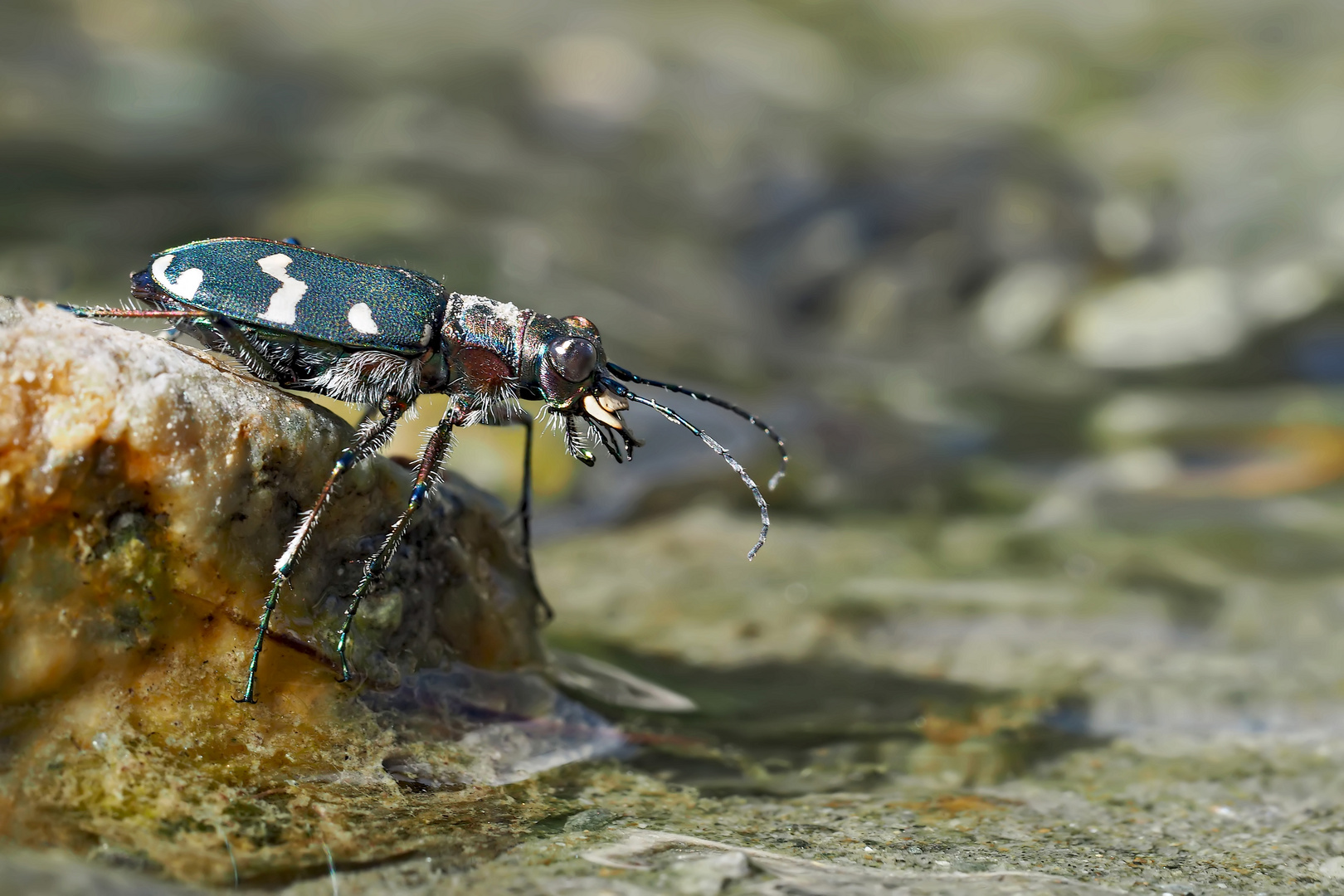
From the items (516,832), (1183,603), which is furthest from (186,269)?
(1183,603)

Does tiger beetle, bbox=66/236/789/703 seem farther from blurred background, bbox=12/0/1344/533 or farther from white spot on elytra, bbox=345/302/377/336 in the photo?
blurred background, bbox=12/0/1344/533

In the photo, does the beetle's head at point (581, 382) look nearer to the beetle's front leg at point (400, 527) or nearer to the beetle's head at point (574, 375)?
→ the beetle's head at point (574, 375)

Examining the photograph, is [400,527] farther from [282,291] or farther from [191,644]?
[282,291]

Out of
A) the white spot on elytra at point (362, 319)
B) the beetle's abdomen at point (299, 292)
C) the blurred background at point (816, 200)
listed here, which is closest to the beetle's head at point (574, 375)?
the beetle's abdomen at point (299, 292)

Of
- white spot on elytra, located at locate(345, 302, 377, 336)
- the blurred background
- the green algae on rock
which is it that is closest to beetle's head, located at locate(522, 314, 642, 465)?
white spot on elytra, located at locate(345, 302, 377, 336)

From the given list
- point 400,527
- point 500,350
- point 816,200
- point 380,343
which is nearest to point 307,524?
point 400,527

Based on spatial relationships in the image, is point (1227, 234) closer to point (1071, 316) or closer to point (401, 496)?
point (1071, 316)
